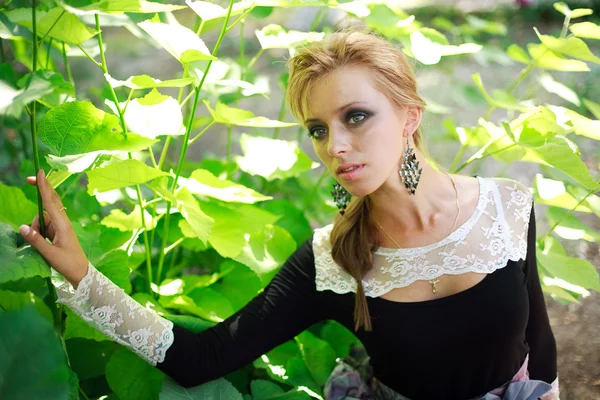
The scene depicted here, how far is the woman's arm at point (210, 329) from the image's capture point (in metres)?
1.01

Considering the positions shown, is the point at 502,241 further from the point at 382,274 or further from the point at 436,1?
the point at 436,1

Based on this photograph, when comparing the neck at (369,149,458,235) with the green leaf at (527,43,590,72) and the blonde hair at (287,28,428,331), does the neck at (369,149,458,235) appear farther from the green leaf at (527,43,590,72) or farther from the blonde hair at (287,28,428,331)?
the green leaf at (527,43,590,72)

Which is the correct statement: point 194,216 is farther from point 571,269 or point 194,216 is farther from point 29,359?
point 571,269

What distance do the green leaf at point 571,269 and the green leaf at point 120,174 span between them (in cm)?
88

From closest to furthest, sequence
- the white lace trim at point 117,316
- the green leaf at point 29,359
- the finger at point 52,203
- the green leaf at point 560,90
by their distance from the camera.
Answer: the green leaf at point 29,359 < the finger at point 52,203 < the white lace trim at point 117,316 < the green leaf at point 560,90

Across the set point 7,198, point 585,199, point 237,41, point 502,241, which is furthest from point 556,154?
point 237,41

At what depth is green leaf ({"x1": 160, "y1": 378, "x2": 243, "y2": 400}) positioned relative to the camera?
107cm

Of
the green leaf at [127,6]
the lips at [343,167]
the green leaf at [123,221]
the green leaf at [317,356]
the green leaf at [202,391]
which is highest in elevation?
the green leaf at [127,6]

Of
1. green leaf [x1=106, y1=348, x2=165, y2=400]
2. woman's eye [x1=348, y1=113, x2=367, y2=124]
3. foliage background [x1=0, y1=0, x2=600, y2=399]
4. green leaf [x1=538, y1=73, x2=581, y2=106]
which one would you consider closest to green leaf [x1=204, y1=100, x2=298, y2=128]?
foliage background [x1=0, y1=0, x2=600, y2=399]

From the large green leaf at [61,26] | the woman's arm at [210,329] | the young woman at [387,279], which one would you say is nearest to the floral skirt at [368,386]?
the young woman at [387,279]

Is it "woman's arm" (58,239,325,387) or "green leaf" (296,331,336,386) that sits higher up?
"woman's arm" (58,239,325,387)

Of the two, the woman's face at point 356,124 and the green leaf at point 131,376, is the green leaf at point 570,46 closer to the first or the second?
the woman's face at point 356,124

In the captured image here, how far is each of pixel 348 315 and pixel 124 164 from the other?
56cm

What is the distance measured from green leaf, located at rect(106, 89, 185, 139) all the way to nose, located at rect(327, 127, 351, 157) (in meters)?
0.25
